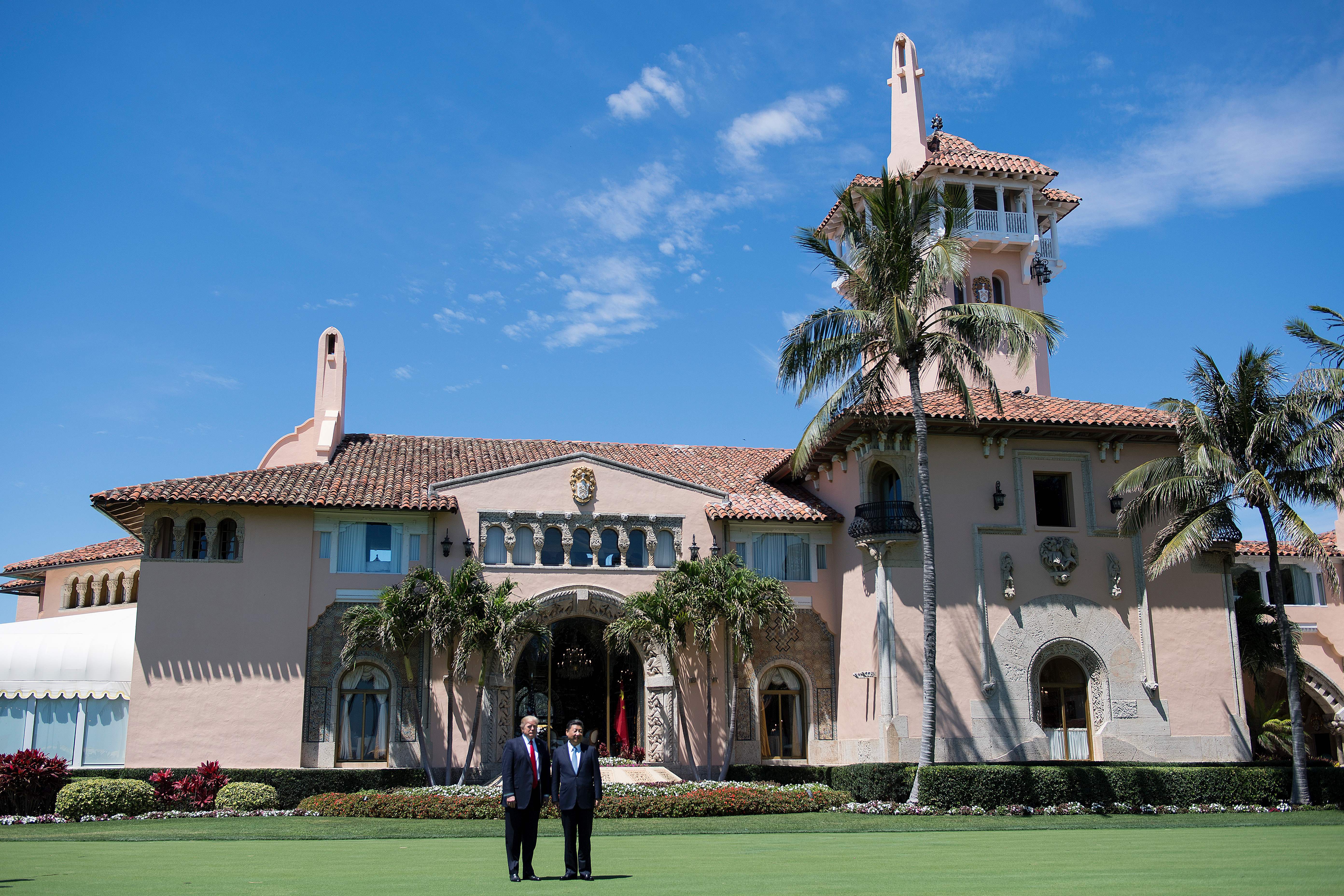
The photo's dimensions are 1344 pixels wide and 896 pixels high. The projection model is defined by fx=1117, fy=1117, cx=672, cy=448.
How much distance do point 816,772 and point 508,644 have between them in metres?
8.24

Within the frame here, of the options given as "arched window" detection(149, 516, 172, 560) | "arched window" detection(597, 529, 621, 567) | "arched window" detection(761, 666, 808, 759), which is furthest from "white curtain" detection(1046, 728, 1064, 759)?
"arched window" detection(149, 516, 172, 560)

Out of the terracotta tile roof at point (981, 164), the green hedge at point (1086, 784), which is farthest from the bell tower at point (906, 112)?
the green hedge at point (1086, 784)

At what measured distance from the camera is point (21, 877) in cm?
1083

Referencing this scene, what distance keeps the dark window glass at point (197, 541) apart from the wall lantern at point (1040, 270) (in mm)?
24934

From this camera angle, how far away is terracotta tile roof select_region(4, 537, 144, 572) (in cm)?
3303

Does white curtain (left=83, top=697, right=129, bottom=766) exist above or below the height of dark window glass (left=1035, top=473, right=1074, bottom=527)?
below

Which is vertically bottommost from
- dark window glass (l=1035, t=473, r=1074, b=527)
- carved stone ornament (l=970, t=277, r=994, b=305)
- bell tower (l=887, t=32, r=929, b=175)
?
dark window glass (l=1035, t=473, r=1074, b=527)

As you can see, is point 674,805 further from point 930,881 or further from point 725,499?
point 930,881

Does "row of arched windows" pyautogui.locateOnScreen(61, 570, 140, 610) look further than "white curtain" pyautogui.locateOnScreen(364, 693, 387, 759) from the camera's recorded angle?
Yes

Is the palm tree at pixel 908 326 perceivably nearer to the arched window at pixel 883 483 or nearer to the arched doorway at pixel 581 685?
the arched window at pixel 883 483

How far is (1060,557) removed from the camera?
27.2 metres

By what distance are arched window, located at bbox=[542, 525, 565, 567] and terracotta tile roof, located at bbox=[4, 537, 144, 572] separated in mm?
12157

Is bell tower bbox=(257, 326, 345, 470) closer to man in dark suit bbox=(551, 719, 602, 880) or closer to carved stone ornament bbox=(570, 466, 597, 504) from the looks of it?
carved stone ornament bbox=(570, 466, 597, 504)

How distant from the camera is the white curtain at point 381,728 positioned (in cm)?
2753
